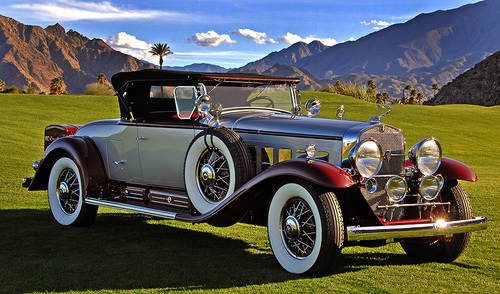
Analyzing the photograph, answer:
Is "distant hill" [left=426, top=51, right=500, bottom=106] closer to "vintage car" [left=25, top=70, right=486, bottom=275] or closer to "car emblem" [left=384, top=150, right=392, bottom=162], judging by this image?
"vintage car" [left=25, top=70, right=486, bottom=275]

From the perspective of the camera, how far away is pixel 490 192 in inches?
470

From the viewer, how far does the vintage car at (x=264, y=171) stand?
4.94 metres

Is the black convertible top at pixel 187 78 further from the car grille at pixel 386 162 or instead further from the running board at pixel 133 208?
the car grille at pixel 386 162

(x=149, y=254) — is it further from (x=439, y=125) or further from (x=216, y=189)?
(x=439, y=125)

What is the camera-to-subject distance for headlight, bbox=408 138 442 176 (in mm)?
5543


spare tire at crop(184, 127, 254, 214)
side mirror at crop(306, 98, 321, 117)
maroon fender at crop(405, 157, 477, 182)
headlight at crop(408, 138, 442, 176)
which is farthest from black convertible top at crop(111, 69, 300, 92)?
maroon fender at crop(405, 157, 477, 182)

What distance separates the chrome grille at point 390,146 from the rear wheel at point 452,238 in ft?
2.04

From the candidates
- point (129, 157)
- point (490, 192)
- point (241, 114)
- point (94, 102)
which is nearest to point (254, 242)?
point (241, 114)

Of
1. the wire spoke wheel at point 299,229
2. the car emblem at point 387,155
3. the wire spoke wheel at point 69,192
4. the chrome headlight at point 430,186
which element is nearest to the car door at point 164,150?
the wire spoke wheel at point 69,192

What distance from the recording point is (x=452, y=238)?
18.7 ft

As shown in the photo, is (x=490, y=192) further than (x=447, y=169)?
Yes

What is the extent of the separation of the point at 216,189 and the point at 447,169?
257 cm

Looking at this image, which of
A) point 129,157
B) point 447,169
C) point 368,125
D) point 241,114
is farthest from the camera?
point 129,157

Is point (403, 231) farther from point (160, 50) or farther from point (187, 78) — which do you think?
point (160, 50)
